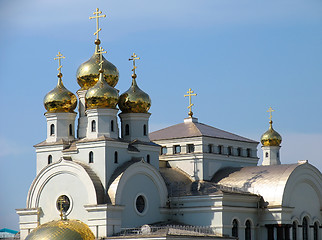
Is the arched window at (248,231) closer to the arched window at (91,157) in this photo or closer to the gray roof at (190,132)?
the gray roof at (190,132)

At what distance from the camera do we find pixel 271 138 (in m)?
53.8

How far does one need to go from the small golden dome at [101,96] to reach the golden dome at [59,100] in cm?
200

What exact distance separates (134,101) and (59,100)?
11.5ft

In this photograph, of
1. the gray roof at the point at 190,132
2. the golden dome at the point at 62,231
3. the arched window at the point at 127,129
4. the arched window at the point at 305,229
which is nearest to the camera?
the golden dome at the point at 62,231

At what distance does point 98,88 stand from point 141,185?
4.78 metres

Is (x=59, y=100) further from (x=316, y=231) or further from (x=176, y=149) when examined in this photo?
(x=316, y=231)

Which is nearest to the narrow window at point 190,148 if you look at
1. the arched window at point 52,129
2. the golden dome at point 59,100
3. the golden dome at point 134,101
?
the golden dome at point 134,101

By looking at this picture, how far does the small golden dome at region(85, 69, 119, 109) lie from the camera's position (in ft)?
132

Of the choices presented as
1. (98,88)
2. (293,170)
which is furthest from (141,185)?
(293,170)

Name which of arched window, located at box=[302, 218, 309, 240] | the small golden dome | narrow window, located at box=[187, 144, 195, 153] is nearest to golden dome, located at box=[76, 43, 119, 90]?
the small golden dome

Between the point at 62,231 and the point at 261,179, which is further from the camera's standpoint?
the point at 261,179

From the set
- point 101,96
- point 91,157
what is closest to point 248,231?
point 91,157

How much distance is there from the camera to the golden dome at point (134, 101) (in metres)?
42.5

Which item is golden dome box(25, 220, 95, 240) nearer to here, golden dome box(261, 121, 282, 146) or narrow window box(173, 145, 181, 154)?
narrow window box(173, 145, 181, 154)
